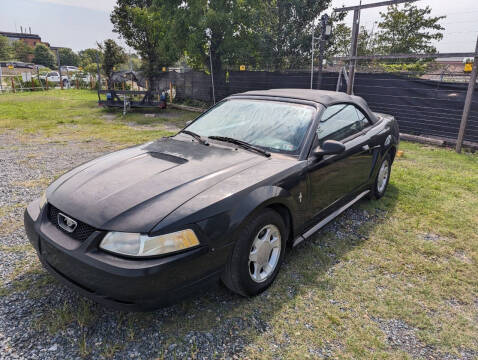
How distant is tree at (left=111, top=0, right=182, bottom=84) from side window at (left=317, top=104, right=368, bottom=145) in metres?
12.2

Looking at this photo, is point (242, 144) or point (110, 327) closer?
point (110, 327)

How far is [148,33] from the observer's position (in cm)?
1633

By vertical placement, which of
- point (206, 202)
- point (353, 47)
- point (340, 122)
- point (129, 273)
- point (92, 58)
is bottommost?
point (129, 273)

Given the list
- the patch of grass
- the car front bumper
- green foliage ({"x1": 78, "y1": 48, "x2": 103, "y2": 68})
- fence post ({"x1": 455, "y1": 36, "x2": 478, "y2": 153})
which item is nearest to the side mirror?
the car front bumper

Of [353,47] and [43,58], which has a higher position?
[43,58]

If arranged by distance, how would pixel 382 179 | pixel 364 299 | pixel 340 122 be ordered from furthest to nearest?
pixel 382 179, pixel 340 122, pixel 364 299

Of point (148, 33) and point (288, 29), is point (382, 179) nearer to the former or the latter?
point (288, 29)

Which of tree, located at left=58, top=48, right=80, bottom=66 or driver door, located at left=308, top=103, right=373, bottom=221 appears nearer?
driver door, located at left=308, top=103, right=373, bottom=221

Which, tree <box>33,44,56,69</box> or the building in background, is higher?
the building in background

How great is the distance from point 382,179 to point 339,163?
155cm

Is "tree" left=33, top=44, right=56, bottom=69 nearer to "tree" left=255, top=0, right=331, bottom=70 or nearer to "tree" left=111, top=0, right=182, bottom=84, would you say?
"tree" left=111, top=0, right=182, bottom=84

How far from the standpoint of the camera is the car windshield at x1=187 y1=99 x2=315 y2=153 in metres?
2.97

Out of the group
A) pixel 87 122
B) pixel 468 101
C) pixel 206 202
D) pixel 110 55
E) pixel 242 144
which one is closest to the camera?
pixel 206 202

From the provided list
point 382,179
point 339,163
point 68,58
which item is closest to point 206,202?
point 339,163
